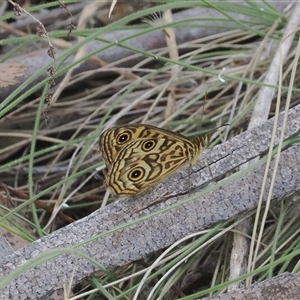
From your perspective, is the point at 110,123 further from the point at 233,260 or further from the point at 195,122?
the point at 233,260

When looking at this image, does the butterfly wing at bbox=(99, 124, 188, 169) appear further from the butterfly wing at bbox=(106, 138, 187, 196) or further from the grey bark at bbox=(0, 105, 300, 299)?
the grey bark at bbox=(0, 105, 300, 299)

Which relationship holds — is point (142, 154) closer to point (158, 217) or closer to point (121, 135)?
point (121, 135)

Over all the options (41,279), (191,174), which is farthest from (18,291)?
(191,174)

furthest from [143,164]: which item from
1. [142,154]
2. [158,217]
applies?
[158,217]

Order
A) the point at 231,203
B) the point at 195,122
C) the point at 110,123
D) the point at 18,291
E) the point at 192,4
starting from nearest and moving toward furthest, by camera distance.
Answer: the point at 18,291 → the point at 231,203 → the point at 192,4 → the point at 195,122 → the point at 110,123

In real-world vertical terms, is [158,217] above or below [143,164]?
below

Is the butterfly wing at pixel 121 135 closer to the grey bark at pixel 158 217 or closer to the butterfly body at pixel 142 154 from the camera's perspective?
the butterfly body at pixel 142 154

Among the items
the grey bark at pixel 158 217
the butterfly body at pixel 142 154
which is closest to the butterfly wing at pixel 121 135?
the butterfly body at pixel 142 154

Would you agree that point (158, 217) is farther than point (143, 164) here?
No
